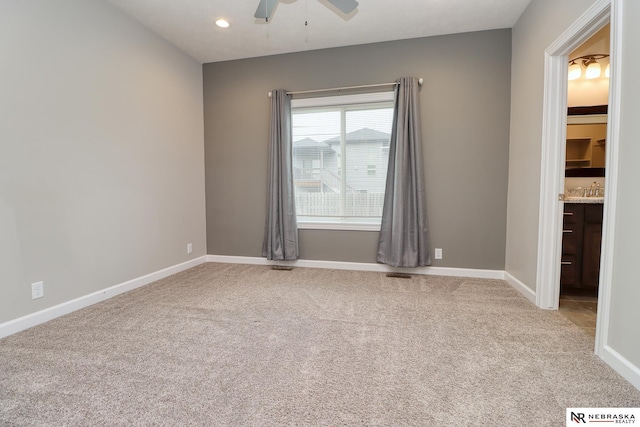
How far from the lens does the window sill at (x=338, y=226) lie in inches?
143

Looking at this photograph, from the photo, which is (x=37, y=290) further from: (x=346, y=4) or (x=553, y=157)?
(x=553, y=157)

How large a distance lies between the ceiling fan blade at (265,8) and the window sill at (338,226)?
2.28 metres

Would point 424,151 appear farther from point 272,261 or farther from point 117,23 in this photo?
point 117,23

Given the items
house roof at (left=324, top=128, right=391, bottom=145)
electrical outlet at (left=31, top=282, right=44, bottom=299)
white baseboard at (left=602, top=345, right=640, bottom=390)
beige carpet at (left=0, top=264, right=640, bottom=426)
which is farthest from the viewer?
house roof at (left=324, top=128, right=391, bottom=145)

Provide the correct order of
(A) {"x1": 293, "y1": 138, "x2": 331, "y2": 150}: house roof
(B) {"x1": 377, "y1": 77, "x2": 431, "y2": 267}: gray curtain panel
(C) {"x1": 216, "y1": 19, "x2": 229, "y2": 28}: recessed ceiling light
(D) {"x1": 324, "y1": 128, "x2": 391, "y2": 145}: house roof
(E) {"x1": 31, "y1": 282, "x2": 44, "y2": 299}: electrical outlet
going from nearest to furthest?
(E) {"x1": 31, "y1": 282, "x2": 44, "y2": 299}: electrical outlet, (C) {"x1": 216, "y1": 19, "x2": 229, "y2": 28}: recessed ceiling light, (B) {"x1": 377, "y1": 77, "x2": 431, "y2": 267}: gray curtain panel, (D) {"x1": 324, "y1": 128, "x2": 391, "y2": 145}: house roof, (A) {"x1": 293, "y1": 138, "x2": 331, "y2": 150}: house roof

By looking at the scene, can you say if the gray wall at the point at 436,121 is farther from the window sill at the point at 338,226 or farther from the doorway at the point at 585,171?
the doorway at the point at 585,171

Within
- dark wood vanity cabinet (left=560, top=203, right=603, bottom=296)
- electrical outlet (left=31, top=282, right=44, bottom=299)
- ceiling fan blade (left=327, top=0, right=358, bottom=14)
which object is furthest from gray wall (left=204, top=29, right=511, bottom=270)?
electrical outlet (left=31, top=282, right=44, bottom=299)

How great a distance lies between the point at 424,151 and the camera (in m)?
3.38

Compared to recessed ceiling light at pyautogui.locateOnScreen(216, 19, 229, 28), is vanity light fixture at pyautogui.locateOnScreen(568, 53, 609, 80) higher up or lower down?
lower down

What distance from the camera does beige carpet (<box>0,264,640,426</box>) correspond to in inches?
51.8

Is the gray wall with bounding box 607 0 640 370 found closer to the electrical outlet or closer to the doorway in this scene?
the doorway

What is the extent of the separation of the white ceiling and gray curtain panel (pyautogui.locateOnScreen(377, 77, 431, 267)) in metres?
0.58

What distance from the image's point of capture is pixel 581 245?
2742mm

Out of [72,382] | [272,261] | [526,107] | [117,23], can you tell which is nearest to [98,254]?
[72,382]
